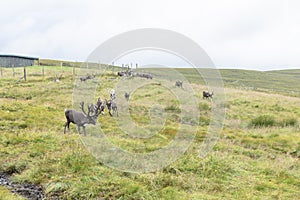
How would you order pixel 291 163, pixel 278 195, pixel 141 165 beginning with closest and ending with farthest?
pixel 278 195 → pixel 141 165 → pixel 291 163

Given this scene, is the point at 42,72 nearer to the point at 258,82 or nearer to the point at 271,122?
the point at 271,122

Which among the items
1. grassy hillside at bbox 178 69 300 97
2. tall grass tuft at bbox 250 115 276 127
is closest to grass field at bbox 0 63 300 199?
tall grass tuft at bbox 250 115 276 127

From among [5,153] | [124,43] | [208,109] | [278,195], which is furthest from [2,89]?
[278,195]

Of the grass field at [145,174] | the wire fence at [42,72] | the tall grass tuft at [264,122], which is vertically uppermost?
the wire fence at [42,72]

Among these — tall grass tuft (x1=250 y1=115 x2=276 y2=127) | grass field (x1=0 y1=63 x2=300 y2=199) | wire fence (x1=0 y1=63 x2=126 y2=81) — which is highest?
wire fence (x1=0 y1=63 x2=126 y2=81)

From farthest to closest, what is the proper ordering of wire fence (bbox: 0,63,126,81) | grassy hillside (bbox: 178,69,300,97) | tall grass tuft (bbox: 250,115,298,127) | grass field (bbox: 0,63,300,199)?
grassy hillside (bbox: 178,69,300,97) < wire fence (bbox: 0,63,126,81) < tall grass tuft (bbox: 250,115,298,127) < grass field (bbox: 0,63,300,199)

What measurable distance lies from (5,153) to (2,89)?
24254mm

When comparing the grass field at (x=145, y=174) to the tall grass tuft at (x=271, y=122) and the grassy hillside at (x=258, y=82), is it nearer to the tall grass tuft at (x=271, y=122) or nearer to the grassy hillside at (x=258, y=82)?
the tall grass tuft at (x=271, y=122)

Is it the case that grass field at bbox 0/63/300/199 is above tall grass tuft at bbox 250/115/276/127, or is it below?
above

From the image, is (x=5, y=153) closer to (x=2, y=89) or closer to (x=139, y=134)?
(x=139, y=134)

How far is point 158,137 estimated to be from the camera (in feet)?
55.7

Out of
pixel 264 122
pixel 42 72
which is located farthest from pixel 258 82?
pixel 264 122

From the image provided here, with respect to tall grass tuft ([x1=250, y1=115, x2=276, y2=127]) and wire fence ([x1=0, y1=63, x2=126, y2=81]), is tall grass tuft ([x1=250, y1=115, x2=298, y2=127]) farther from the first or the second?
wire fence ([x1=0, y1=63, x2=126, y2=81])

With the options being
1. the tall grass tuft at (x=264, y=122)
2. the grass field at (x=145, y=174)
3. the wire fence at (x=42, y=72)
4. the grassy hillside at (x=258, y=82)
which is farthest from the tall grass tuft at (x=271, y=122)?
the grassy hillside at (x=258, y=82)
